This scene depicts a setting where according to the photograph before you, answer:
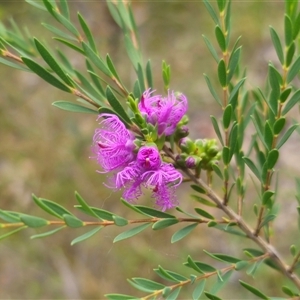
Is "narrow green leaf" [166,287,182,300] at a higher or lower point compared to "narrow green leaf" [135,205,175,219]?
lower

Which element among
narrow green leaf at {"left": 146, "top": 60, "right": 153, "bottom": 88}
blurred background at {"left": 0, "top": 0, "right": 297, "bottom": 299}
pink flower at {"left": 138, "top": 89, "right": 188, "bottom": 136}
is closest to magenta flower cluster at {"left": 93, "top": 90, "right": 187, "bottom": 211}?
pink flower at {"left": 138, "top": 89, "right": 188, "bottom": 136}

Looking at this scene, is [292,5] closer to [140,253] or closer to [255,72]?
[140,253]

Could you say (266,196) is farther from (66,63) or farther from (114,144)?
(66,63)

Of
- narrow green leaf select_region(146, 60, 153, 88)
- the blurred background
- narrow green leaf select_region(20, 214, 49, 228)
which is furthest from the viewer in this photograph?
the blurred background

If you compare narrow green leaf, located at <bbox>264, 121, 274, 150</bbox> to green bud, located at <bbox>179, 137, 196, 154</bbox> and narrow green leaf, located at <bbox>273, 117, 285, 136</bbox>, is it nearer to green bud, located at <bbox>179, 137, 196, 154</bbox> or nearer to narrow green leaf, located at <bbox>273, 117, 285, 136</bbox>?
narrow green leaf, located at <bbox>273, 117, 285, 136</bbox>

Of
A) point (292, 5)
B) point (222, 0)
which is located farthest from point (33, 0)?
point (292, 5)

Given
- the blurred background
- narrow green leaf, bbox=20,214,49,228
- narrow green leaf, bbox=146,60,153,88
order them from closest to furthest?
Result: narrow green leaf, bbox=20,214,49,228
narrow green leaf, bbox=146,60,153,88
the blurred background

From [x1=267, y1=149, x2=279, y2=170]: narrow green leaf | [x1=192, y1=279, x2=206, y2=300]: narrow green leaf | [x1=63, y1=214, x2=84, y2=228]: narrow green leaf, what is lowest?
[x1=192, y1=279, x2=206, y2=300]: narrow green leaf

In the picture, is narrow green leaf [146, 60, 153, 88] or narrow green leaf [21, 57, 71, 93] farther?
narrow green leaf [146, 60, 153, 88]
